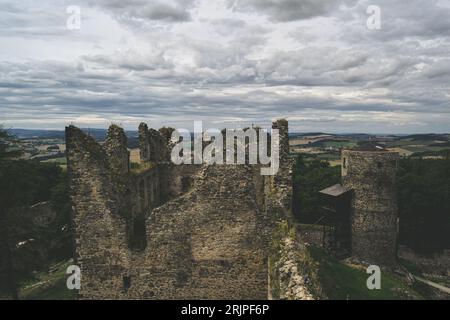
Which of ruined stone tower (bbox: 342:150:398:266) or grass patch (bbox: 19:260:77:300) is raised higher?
ruined stone tower (bbox: 342:150:398:266)

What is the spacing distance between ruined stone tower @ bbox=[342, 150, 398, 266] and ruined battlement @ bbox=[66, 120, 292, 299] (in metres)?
22.2

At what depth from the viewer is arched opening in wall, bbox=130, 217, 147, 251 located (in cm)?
1364

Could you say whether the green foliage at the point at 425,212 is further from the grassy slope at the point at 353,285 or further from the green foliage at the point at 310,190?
the grassy slope at the point at 353,285

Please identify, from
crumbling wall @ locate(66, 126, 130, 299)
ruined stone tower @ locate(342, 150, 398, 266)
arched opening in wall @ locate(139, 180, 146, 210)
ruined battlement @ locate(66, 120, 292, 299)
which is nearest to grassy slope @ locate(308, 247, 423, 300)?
ruined stone tower @ locate(342, 150, 398, 266)

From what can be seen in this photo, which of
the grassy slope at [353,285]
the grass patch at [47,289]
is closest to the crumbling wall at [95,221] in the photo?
the grass patch at [47,289]

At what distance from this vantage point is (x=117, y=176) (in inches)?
546

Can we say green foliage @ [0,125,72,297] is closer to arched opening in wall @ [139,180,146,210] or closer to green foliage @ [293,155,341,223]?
arched opening in wall @ [139,180,146,210]

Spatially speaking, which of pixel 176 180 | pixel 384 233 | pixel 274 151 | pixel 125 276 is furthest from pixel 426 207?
pixel 125 276

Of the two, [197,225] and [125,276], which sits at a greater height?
[197,225]

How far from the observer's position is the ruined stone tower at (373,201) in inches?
1302

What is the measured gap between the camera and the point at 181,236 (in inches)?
519

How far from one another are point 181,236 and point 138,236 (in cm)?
234
